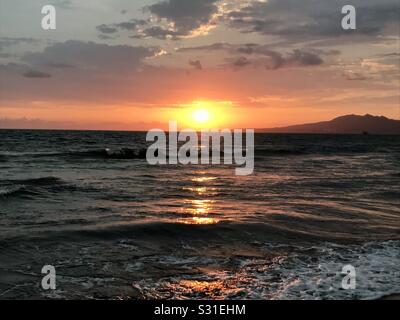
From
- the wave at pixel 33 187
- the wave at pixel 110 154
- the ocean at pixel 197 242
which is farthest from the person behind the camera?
the wave at pixel 110 154

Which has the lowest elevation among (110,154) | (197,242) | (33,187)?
(197,242)

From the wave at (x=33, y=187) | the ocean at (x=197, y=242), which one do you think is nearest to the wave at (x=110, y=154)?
the wave at (x=33, y=187)

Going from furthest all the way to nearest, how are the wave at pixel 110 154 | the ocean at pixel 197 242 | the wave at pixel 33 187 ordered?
the wave at pixel 110 154 < the wave at pixel 33 187 < the ocean at pixel 197 242

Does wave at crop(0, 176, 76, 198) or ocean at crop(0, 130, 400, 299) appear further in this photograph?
wave at crop(0, 176, 76, 198)

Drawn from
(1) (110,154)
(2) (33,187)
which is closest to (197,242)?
(2) (33,187)

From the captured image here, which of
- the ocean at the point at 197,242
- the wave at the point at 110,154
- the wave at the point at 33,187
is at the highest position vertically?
the wave at the point at 110,154

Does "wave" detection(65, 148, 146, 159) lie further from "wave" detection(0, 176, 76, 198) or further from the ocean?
the ocean

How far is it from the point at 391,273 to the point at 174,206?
895cm

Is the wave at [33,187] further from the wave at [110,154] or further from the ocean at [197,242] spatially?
the wave at [110,154]

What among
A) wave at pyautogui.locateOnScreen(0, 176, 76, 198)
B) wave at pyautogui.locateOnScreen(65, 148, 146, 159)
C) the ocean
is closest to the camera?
the ocean

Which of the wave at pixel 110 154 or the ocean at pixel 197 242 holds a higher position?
the wave at pixel 110 154

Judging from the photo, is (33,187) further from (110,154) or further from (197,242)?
(110,154)

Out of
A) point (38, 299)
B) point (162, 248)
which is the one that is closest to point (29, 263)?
point (38, 299)

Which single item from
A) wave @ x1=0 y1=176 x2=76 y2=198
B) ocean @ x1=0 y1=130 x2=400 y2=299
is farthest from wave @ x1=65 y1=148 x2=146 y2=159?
ocean @ x1=0 y1=130 x2=400 y2=299
